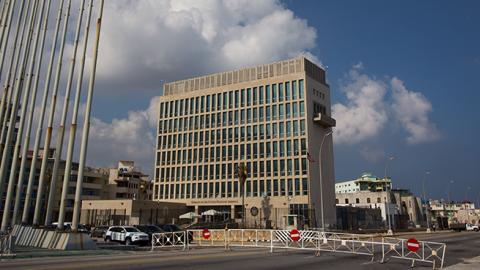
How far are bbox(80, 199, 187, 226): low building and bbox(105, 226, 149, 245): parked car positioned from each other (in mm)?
28777

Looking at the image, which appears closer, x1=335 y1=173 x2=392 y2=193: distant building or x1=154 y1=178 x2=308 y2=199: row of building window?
x1=154 y1=178 x2=308 y2=199: row of building window

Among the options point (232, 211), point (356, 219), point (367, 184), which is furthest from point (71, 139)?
point (367, 184)

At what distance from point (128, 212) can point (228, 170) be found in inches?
831

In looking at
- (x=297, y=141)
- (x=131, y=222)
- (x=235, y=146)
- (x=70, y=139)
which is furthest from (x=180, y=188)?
(x=70, y=139)

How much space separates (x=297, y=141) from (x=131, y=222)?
30.7 meters

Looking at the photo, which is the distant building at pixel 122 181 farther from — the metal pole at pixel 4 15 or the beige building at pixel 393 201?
the metal pole at pixel 4 15

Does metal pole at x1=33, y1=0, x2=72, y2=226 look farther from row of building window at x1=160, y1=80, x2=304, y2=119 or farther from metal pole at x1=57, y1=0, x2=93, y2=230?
row of building window at x1=160, y1=80, x2=304, y2=119

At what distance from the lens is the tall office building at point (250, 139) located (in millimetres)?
71688

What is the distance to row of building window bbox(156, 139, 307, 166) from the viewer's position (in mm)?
72375

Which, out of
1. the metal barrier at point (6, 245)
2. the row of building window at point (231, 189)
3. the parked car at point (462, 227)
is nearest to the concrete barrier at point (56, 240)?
the metal barrier at point (6, 245)

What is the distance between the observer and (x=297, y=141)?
2842 inches

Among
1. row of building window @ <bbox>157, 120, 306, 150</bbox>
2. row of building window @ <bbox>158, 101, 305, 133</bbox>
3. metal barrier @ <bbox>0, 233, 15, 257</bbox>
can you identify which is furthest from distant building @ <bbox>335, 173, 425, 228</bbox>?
metal barrier @ <bbox>0, 233, 15, 257</bbox>

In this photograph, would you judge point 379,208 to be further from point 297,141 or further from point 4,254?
point 4,254

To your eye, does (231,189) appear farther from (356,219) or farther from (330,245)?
(330,245)
